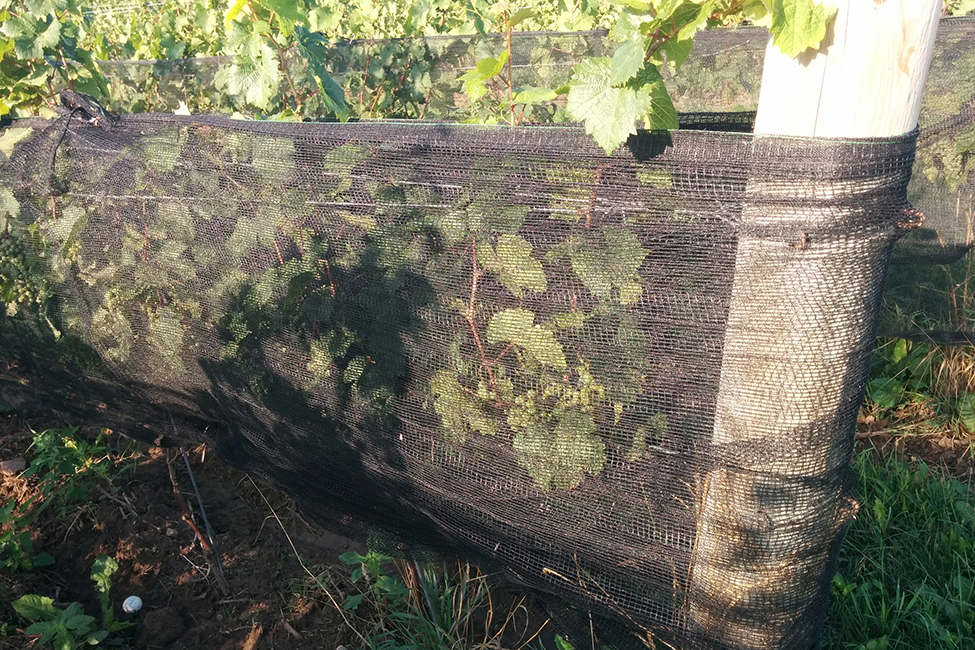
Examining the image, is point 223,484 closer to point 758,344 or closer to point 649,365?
point 649,365

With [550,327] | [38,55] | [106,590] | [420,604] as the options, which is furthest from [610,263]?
[38,55]

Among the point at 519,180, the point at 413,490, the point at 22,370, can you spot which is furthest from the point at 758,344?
the point at 22,370

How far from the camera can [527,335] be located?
1.58 m

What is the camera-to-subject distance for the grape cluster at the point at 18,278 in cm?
251

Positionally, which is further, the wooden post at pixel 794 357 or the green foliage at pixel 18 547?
the green foliage at pixel 18 547

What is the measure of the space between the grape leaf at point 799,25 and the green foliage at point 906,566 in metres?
1.61

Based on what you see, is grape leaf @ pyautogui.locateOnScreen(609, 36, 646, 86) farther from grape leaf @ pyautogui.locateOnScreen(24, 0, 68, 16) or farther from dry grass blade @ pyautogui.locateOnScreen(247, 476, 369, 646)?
grape leaf @ pyautogui.locateOnScreen(24, 0, 68, 16)

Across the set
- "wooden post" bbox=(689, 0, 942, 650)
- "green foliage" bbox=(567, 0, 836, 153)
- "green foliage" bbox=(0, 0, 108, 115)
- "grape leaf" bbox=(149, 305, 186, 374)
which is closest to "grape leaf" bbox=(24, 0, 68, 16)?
"green foliage" bbox=(0, 0, 108, 115)

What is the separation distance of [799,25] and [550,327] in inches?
28.0

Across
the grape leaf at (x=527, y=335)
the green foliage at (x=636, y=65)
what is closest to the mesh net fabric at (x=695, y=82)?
the green foliage at (x=636, y=65)

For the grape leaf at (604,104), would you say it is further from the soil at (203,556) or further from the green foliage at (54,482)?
the green foliage at (54,482)

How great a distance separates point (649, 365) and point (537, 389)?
0.25 meters

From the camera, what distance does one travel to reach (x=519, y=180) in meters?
1.52

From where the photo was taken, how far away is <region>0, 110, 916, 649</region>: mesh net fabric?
1353mm
